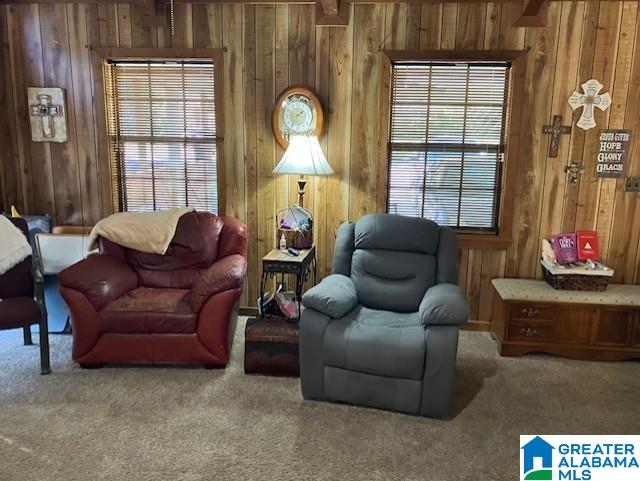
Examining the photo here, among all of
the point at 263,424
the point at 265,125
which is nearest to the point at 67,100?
the point at 265,125

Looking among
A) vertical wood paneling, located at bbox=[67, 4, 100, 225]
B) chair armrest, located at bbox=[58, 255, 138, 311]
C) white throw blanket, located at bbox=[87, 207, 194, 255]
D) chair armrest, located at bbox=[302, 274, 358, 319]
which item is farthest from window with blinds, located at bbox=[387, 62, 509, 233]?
vertical wood paneling, located at bbox=[67, 4, 100, 225]

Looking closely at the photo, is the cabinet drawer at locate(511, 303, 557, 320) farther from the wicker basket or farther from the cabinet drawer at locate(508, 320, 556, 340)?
the wicker basket

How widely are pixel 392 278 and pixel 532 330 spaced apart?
41.5 inches

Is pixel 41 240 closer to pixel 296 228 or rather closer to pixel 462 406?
pixel 296 228

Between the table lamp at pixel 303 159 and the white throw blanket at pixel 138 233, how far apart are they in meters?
0.87

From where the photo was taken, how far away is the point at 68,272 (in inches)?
125

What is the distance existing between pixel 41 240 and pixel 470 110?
10.9ft

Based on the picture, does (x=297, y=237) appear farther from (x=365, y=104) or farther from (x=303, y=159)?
(x=365, y=104)

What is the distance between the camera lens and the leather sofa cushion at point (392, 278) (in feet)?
10.7

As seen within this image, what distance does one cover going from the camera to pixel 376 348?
2705mm

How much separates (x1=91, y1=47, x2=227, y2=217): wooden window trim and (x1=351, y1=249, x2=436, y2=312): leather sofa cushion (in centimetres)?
136

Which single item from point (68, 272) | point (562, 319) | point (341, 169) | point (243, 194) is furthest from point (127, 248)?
point (562, 319)

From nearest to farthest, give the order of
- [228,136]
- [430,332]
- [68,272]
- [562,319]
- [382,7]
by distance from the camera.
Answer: [430,332] → [68,272] → [562,319] → [382,7] → [228,136]

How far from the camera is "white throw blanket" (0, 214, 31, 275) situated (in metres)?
3.12
